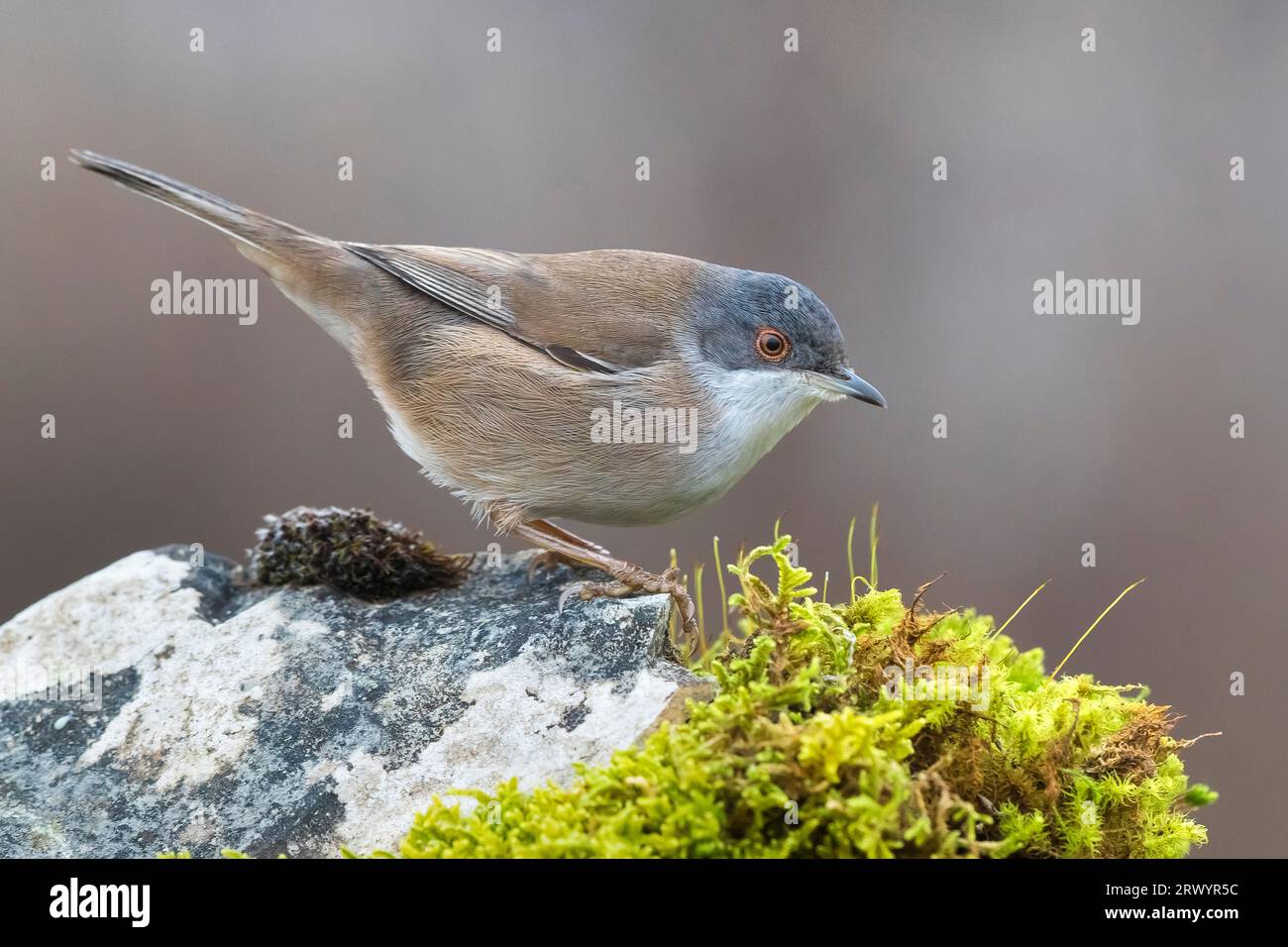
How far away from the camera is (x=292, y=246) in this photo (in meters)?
5.13

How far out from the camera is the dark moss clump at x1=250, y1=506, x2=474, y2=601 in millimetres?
4469

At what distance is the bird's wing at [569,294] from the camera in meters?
4.72

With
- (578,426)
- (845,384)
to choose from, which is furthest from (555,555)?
(845,384)

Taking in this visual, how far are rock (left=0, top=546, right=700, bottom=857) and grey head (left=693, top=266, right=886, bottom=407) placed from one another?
1383 mm

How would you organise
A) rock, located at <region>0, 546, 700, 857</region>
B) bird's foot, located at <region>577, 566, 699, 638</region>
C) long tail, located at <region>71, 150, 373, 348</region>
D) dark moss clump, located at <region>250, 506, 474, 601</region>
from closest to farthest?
rock, located at <region>0, 546, 700, 857</region>
bird's foot, located at <region>577, 566, 699, 638</region>
dark moss clump, located at <region>250, 506, 474, 601</region>
long tail, located at <region>71, 150, 373, 348</region>

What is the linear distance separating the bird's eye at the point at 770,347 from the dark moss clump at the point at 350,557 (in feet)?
5.50

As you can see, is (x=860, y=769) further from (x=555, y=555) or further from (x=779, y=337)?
(x=779, y=337)

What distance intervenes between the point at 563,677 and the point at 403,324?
2158mm

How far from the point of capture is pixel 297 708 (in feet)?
12.2

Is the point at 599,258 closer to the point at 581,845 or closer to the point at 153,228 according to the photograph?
the point at 581,845

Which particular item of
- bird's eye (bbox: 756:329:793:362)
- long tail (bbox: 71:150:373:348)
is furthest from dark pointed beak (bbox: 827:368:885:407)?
long tail (bbox: 71:150:373:348)

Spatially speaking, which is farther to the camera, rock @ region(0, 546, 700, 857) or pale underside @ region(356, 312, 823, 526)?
pale underside @ region(356, 312, 823, 526)

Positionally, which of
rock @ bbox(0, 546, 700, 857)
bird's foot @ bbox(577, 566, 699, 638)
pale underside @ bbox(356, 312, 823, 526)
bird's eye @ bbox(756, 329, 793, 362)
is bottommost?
rock @ bbox(0, 546, 700, 857)

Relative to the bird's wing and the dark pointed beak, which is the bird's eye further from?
the bird's wing
